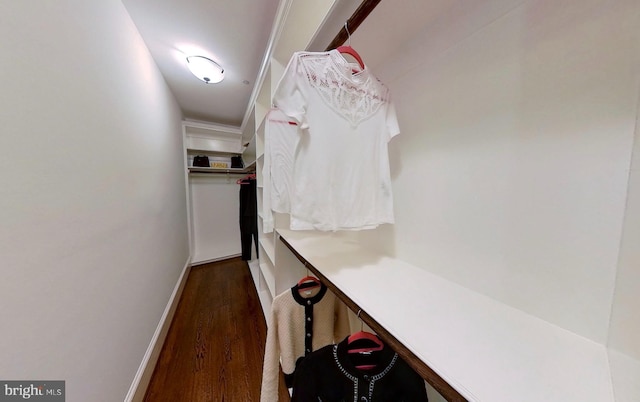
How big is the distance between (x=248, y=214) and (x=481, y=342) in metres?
2.39

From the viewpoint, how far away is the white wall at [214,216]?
2932 mm

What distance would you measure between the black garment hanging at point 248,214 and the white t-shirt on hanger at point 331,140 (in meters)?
1.79

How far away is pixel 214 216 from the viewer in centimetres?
305

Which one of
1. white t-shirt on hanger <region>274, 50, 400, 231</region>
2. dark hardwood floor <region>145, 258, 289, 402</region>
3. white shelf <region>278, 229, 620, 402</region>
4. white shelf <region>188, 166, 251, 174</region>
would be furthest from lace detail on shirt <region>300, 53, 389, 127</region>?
white shelf <region>188, 166, 251, 174</region>

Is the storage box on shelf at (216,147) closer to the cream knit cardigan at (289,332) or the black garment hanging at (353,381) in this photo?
the cream knit cardigan at (289,332)

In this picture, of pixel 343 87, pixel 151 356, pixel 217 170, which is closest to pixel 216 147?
pixel 217 170

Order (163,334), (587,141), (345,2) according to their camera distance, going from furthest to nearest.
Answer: (163,334), (345,2), (587,141)

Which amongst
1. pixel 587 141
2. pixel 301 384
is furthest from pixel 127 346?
pixel 587 141

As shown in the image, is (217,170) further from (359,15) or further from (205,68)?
(359,15)

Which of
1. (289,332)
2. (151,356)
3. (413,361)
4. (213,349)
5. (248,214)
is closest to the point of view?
(413,361)

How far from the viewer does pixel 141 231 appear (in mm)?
1258

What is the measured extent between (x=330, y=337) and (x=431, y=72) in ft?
4.08

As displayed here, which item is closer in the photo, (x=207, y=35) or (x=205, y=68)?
(x=207, y=35)

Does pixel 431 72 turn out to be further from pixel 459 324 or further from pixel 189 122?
pixel 189 122
